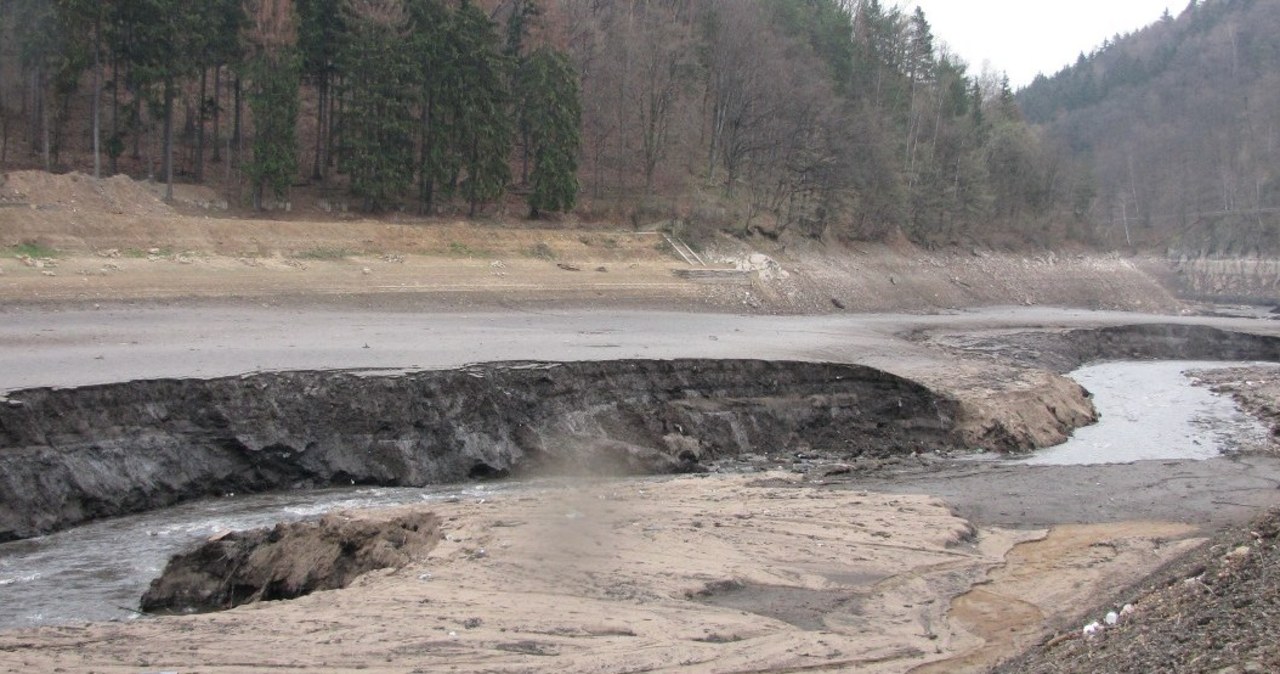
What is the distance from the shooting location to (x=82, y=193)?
28969mm

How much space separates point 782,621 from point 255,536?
5795 mm

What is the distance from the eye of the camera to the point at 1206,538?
13.4m

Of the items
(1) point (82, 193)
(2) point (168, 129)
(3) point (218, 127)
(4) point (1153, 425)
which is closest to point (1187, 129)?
(4) point (1153, 425)

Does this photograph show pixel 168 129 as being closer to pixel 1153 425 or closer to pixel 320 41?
pixel 320 41

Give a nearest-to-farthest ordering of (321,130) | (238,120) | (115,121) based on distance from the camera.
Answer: (115,121) → (238,120) → (321,130)

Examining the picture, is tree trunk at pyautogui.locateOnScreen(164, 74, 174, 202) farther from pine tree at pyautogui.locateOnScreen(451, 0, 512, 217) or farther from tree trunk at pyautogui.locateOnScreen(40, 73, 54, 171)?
pine tree at pyautogui.locateOnScreen(451, 0, 512, 217)

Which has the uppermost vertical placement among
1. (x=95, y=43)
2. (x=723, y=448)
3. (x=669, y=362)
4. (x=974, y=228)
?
(x=95, y=43)

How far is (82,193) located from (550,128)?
17.9m

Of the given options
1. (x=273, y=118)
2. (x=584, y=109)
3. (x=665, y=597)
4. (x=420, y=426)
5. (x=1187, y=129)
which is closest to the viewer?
(x=665, y=597)

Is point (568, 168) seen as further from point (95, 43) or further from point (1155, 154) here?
point (1155, 154)

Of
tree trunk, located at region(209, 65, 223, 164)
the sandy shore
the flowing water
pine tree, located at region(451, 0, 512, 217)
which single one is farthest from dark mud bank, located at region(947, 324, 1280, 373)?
tree trunk, located at region(209, 65, 223, 164)

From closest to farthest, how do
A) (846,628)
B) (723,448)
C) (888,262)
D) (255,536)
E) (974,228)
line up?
(846,628) < (255,536) < (723,448) < (888,262) < (974,228)

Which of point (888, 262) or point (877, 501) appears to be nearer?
point (877, 501)

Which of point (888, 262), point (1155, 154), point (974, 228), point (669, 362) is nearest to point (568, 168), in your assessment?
point (888, 262)
